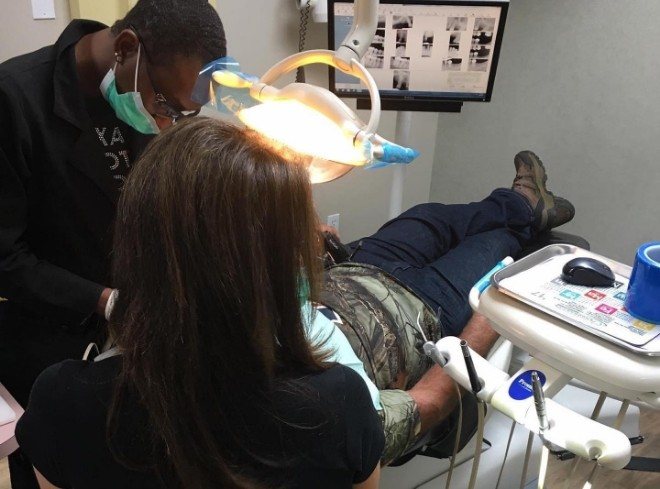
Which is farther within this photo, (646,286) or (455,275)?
(455,275)

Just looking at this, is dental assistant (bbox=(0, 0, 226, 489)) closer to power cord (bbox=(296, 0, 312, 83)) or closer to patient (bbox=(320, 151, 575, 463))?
patient (bbox=(320, 151, 575, 463))

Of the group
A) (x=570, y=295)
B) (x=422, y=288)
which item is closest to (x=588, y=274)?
(x=570, y=295)

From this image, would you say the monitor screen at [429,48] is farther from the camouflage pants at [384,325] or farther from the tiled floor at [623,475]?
the tiled floor at [623,475]

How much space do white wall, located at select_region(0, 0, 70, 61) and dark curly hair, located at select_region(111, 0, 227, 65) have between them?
2.50ft

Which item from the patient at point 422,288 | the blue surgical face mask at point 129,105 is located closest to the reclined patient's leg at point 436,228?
the patient at point 422,288

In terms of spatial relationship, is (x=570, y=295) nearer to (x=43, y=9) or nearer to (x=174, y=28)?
(x=174, y=28)

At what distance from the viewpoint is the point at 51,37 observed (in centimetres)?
168

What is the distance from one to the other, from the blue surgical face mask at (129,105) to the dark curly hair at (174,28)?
0.16 feet

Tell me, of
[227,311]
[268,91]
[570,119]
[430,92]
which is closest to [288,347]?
[227,311]

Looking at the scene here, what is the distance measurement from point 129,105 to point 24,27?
0.79 metres

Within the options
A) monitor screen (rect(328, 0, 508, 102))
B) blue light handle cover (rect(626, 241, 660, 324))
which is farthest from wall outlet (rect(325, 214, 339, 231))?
blue light handle cover (rect(626, 241, 660, 324))

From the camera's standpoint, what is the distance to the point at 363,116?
7.74 feet

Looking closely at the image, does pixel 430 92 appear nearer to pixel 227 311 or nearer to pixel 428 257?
pixel 428 257

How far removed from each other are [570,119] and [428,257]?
1.12 metres
